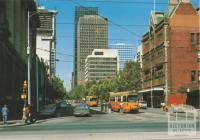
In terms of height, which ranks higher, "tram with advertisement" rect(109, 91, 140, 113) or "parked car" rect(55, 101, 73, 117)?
"tram with advertisement" rect(109, 91, 140, 113)

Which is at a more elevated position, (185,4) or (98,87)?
(185,4)

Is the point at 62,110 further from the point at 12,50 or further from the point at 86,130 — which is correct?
the point at 86,130

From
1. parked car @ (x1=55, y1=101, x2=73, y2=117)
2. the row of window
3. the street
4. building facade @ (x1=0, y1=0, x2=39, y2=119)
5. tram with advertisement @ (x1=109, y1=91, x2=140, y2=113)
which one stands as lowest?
the street

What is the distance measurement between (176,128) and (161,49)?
8267 cm

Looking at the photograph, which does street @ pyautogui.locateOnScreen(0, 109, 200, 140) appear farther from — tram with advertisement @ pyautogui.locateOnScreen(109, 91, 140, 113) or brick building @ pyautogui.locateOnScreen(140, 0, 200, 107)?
brick building @ pyautogui.locateOnScreen(140, 0, 200, 107)

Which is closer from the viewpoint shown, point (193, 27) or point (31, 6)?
point (31, 6)

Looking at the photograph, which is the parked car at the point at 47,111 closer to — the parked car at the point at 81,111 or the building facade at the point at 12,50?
the building facade at the point at 12,50

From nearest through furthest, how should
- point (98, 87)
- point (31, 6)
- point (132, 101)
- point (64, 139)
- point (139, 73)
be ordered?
1. point (64, 139)
2. point (132, 101)
3. point (31, 6)
4. point (139, 73)
5. point (98, 87)

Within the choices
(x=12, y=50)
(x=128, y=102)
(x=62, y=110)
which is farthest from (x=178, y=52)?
(x=12, y=50)

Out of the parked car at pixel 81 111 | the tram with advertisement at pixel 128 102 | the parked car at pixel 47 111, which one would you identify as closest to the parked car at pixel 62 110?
the parked car at pixel 47 111

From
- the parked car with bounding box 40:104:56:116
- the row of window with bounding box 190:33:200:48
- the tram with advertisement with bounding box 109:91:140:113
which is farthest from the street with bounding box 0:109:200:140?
the row of window with bounding box 190:33:200:48

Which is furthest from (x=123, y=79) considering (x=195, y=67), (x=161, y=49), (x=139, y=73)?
(x=195, y=67)

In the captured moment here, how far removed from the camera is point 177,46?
101 metres

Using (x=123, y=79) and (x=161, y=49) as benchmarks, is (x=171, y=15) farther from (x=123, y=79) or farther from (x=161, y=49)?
(x=123, y=79)
